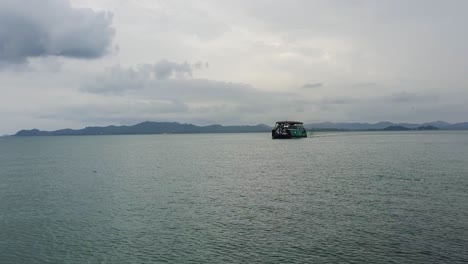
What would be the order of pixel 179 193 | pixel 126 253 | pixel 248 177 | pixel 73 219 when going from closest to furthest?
1. pixel 126 253
2. pixel 73 219
3. pixel 179 193
4. pixel 248 177

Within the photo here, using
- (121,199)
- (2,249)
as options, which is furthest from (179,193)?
(2,249)

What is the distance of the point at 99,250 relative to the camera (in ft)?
117

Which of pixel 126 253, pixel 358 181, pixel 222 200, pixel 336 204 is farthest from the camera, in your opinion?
pixel 358 181

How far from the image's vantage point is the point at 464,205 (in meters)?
49.2

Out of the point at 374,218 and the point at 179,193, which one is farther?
the point at 179,193

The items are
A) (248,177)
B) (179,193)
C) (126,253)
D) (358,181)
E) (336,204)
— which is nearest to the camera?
(126,253)

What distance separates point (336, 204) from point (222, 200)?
55.1 ft

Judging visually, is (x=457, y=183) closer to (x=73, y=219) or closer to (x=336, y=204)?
(x=336, y=204)

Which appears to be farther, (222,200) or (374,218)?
(222,200)

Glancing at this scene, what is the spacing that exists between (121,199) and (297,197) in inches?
1105

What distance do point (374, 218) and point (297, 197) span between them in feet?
51.5

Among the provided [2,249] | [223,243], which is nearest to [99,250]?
[2,249]

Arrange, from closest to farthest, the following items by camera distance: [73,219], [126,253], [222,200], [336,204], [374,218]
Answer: [126,253], [374,218], [73,219], [336,204], [222,200]

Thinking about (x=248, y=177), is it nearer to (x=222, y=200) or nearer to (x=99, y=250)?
(x=222, y=200)
